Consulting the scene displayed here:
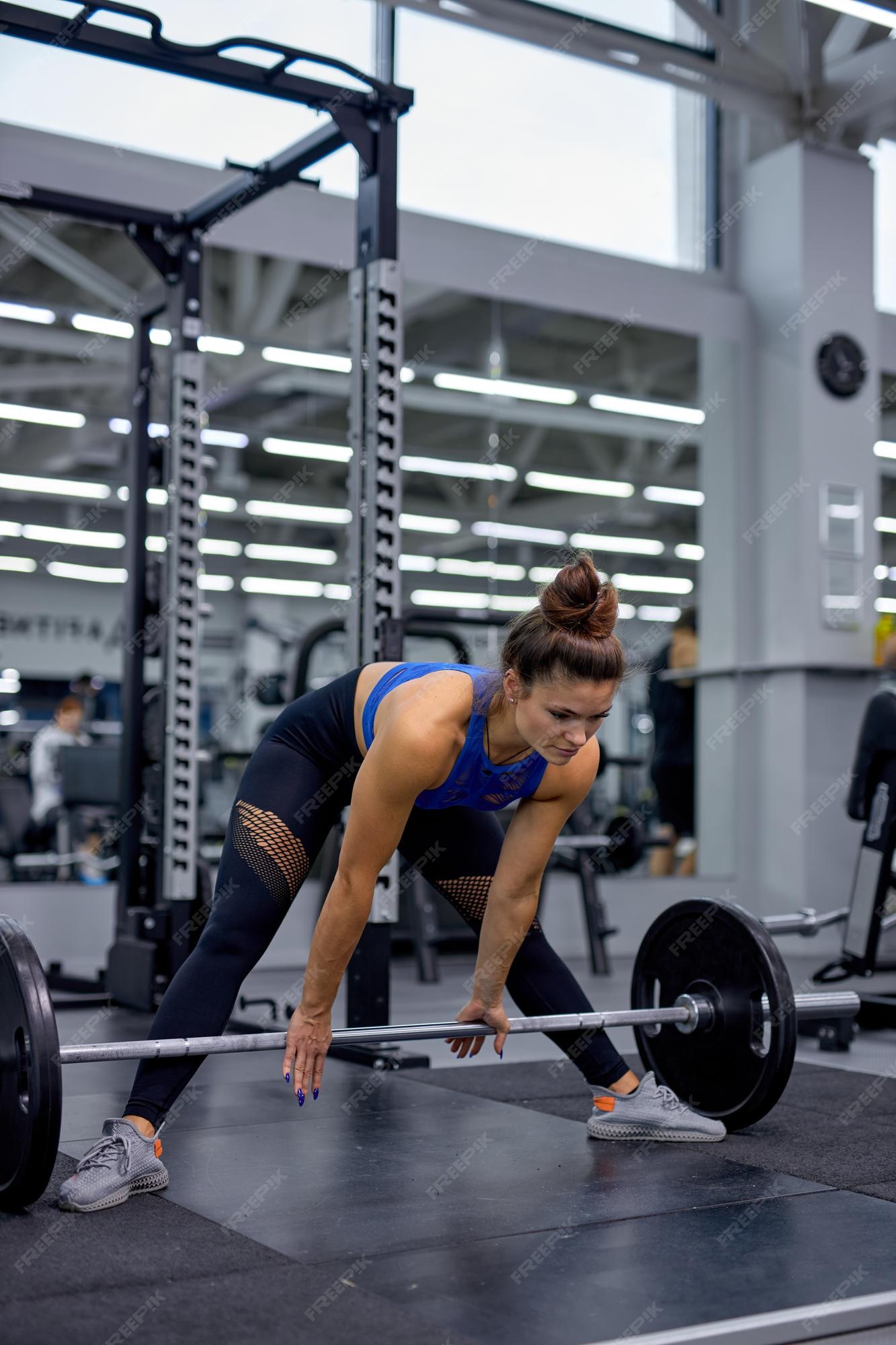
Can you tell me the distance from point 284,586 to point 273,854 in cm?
563

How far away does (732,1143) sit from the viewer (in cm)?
264

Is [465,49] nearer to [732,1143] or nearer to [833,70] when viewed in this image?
[833,70]

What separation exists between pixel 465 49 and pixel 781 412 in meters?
2.13

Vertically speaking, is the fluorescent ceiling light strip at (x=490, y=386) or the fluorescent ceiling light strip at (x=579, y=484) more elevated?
the fluorescent ceiling light strip at (x=490, y=386)

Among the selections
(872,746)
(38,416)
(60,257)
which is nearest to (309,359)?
(60,257)

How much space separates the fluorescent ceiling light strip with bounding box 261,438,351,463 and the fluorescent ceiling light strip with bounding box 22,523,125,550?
1.06 metres

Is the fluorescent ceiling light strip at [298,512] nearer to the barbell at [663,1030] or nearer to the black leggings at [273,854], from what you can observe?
the barbell at [663,1030]

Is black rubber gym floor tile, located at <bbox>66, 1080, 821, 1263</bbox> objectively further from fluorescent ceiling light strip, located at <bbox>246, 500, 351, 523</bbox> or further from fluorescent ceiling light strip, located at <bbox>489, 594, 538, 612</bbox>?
fluorescent ceiling light strip, located at <bbox>246, 500, 351, 523</bbox>

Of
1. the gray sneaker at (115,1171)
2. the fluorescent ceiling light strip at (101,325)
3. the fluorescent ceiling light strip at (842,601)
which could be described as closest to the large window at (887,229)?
the fluorescent ceiling light strip at (842,601)

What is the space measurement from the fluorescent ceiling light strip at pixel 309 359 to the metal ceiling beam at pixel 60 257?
0.66 m

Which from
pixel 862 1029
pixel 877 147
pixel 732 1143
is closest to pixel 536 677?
pixel 732 1143

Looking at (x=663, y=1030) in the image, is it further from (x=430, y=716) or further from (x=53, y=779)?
(x=53, y=779)

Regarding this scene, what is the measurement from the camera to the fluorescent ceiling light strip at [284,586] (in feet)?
25.1

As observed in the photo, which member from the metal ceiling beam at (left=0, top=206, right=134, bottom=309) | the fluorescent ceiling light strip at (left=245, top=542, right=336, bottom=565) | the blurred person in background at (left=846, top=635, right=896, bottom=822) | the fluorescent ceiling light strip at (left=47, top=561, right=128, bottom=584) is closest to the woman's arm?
the blurred person in background at (left=846, top=635, right=896, bottom=822)
